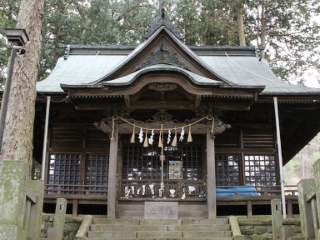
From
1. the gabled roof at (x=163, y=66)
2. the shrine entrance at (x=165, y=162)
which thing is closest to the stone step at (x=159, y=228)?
the shrine entrance at (x=165, y=162)

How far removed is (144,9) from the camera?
2892cm

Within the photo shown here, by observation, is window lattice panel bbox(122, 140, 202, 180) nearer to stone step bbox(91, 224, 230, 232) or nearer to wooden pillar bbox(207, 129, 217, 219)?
wooden pillar bbox(207, 129, 217, 219)

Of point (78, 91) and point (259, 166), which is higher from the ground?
point (78, 91)

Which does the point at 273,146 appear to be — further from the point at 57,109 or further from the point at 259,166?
the point at 57,109

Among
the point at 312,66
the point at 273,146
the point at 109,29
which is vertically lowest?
the point at 273,146

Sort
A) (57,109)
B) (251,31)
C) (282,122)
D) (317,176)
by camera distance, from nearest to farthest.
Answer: (317,176) → (57,109) → (282,122) → (251,31)

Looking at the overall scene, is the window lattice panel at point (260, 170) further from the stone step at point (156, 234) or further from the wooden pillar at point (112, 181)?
the wooden pillar at point (112, 181)

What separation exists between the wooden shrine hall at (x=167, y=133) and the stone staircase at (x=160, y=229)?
1.17m

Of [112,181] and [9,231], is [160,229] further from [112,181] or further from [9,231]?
[9,231]

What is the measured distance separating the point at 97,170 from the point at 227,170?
4384 mm

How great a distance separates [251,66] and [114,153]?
8.62 m

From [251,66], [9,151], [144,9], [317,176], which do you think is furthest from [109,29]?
[317,176]

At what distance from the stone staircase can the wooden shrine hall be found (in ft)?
3.83

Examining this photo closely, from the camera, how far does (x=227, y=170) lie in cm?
1388
